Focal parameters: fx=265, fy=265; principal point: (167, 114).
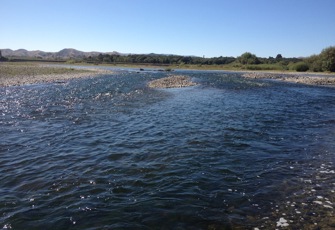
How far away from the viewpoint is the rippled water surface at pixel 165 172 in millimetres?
8055

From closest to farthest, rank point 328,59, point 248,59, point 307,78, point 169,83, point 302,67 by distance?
point 169,83 < point 307,78 < point 328,59 < point 302,67 < point 248,59

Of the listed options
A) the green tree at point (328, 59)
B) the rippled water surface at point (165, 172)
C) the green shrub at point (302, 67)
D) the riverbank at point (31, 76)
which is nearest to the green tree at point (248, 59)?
the green shrub at point (302, 67)

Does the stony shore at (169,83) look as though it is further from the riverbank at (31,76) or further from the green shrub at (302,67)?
the green shrub at (302,67)

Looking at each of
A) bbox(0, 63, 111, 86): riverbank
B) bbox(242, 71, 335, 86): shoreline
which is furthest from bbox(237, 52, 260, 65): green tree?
bbox(0, 63, 111, 86): riverbank

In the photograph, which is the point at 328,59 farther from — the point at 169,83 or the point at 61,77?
the point at 61,77

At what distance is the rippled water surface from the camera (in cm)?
805

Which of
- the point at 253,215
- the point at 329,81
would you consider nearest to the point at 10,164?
the point at 253,215

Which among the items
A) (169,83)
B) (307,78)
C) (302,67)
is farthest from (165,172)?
(302,67)

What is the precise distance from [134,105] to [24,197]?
19.6 m

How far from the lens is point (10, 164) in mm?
12312

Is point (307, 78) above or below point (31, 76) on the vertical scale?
above

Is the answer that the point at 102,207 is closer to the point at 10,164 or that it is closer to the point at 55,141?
the point at 10,164

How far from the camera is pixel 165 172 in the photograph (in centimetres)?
1141

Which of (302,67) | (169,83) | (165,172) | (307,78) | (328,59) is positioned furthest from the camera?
(302,67)
